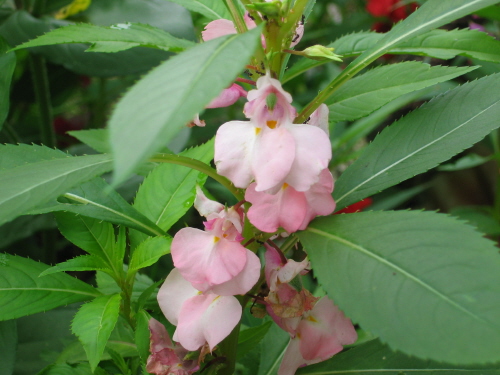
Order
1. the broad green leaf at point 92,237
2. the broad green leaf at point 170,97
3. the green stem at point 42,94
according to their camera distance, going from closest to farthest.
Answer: the broad green leaf at point 170,97 < the broad green leaf at point 92,237 < the green stem at point 42,94

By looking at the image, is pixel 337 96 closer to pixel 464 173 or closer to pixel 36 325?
pixel 36 325

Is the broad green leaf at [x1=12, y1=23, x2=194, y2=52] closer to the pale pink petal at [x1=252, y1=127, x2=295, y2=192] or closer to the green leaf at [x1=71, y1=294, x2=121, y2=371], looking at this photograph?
the pale pink petal at [x1=252, y1=127, x2=295, y2=192]

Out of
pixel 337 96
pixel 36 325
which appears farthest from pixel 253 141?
pixel 36 325

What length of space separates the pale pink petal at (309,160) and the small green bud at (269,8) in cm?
13

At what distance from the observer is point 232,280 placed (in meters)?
0.50

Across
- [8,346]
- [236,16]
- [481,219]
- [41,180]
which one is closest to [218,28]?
[236,16]

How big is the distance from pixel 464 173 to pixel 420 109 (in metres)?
1.66

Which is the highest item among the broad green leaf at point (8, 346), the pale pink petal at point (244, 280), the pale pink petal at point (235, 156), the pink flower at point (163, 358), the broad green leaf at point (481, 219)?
the pale pink petal at point (235, 156)

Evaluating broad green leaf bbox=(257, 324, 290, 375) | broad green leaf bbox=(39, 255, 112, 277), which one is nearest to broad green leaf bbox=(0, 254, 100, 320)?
broad green leaf bbox=(39, 255, 112, 277)

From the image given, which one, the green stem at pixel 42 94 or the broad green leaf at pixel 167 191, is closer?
the broad green leaf at pixel 167 191

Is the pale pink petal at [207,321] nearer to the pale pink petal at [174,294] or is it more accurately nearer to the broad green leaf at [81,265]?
the pale pink petal at [174,294]

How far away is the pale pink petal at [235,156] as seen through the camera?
0.46 meters

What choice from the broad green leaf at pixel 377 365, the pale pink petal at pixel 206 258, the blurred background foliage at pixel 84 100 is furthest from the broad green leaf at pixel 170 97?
the broad green leaf at pixel 377 365

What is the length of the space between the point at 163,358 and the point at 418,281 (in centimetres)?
29
